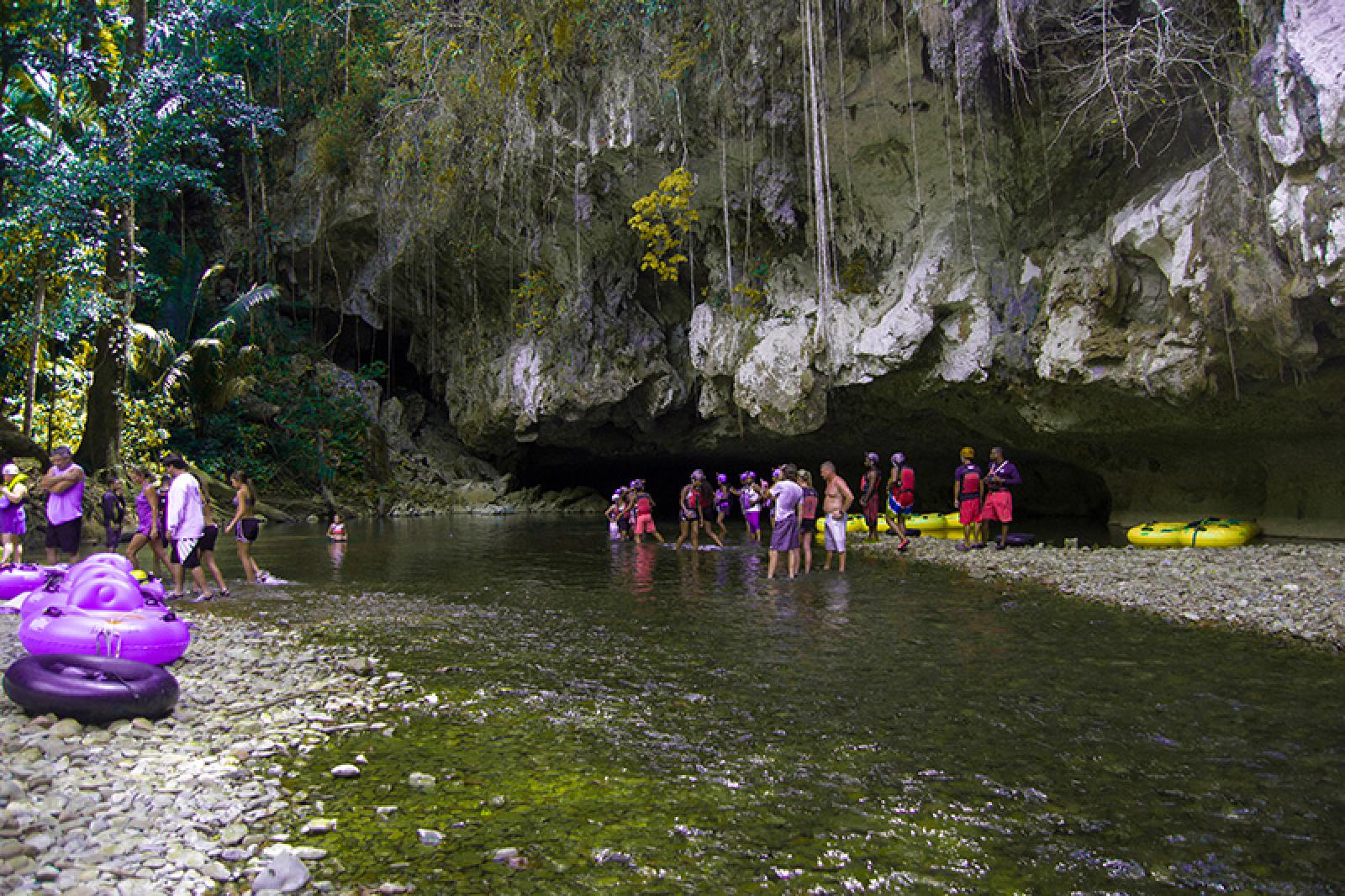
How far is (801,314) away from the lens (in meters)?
16.8

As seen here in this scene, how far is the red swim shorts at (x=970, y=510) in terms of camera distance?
→ 12797 millimetres

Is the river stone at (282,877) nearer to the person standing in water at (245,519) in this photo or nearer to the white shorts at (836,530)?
the person standing in water at (245,519)

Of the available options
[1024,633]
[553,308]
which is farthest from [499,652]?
[553,308]

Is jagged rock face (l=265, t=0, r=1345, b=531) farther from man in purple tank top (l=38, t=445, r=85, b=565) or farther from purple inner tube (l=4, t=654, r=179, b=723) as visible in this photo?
purple inner tube (l=4, t=654, r=179, b=723)

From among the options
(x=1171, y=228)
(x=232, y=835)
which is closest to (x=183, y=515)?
(x=232, y=835)

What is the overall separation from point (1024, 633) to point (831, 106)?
35.8ft

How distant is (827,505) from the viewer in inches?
418

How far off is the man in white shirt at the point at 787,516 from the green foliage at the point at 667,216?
793cm

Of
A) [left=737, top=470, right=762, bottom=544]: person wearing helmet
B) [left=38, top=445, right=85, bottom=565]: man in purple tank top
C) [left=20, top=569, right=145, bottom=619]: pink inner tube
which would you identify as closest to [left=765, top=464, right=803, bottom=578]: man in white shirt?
[left=737, top=470, right=762, bottom=544]: person wearing helmet

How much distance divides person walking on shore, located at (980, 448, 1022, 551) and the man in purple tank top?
12397mm

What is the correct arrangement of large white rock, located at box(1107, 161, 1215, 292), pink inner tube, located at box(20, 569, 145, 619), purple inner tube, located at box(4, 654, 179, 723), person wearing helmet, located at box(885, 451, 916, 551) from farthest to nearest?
person wearing helmet, located at box(885, 451, 916, 551), large white rock, located at box(1107, 161, 1215, 292), pink inner tube, located at box(20, 569, 145, 619), purple inner tube, located at box(4, 654, 179, 723)

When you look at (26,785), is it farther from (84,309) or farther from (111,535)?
(84,309)

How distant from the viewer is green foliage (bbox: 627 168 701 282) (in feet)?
52.5

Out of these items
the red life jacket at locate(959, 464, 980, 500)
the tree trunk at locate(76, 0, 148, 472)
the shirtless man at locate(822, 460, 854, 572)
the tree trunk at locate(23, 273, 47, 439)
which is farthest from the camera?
the tree trunk at locate(76, 0, 148, 472)
